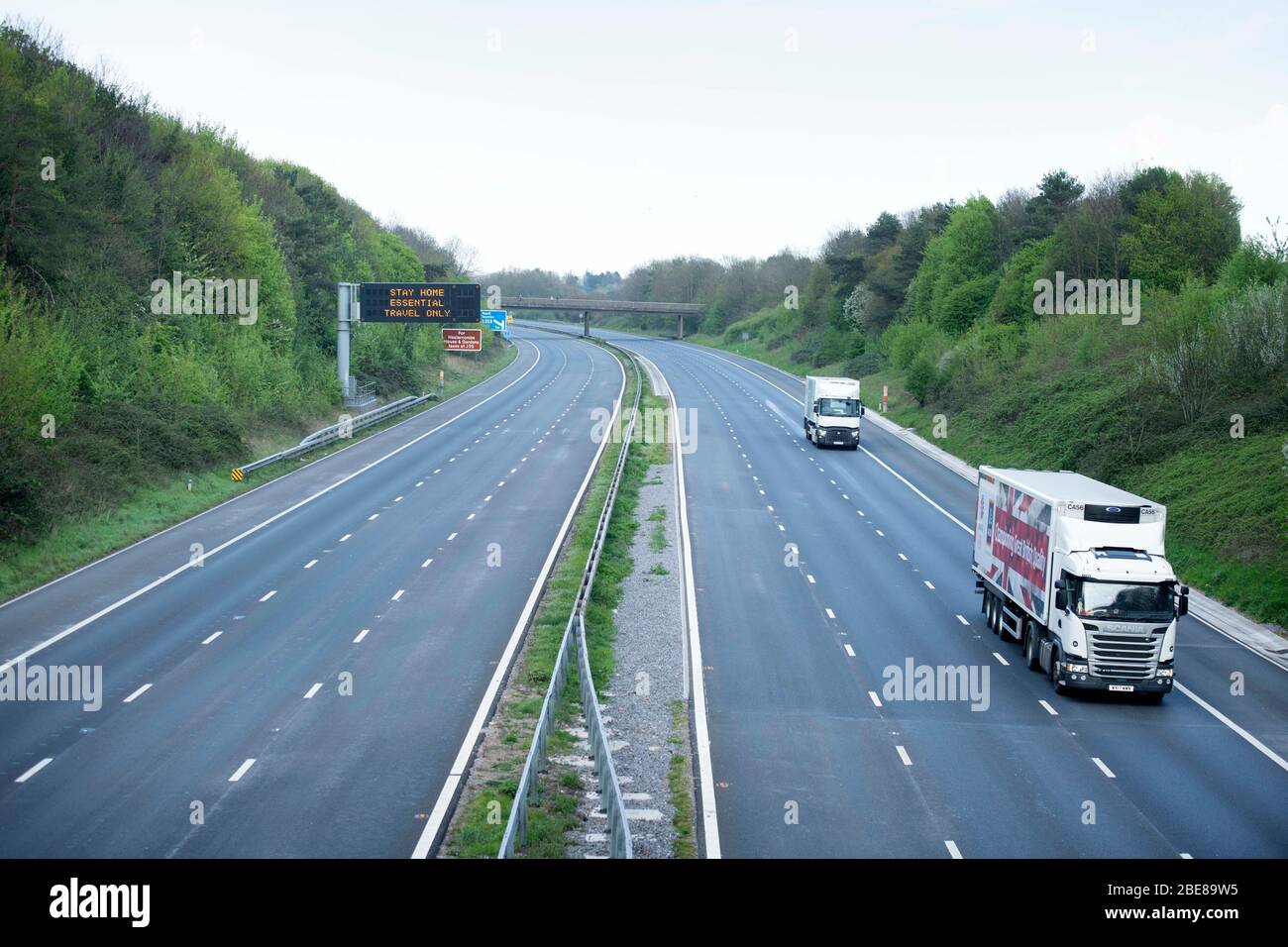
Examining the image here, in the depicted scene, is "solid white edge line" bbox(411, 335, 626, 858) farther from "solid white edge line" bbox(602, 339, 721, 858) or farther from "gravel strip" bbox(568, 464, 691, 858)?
"solid white edge line" bbox(602, 339, 721, 858)

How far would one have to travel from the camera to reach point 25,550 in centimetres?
3203

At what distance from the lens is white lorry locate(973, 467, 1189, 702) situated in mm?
22594

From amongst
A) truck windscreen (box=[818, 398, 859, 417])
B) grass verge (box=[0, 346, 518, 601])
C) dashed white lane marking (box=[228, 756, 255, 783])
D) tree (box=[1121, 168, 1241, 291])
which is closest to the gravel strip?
dashed white lane marking (box=[228, 756, 255, 783])

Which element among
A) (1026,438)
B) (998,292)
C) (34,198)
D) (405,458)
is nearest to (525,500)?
(405,458)

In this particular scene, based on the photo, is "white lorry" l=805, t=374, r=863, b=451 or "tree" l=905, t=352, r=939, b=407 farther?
"tree" l=905, t=352, r=939, b=407

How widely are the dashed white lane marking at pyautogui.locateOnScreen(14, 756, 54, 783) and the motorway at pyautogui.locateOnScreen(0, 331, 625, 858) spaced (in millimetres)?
49

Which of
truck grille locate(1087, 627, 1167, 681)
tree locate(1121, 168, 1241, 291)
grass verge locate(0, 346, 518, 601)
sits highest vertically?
tree locate(1121, 168, 1241, 291)

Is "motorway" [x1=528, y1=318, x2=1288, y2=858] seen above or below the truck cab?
below

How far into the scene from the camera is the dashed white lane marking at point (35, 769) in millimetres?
17547

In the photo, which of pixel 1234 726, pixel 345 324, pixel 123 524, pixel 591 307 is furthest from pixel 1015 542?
pixel 591 307

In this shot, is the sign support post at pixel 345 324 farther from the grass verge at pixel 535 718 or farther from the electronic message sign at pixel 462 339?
the grass verge at pixel 535 718

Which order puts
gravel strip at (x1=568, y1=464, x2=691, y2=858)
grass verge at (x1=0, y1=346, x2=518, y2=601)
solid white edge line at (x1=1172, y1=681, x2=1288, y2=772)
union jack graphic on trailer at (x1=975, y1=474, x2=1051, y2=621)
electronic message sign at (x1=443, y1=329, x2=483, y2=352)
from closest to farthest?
gravel strip at (x1=568, y1=464, x2=691, y2=858) < solid white edge line at (x1=1172, y1=681, x2=1288, y2=772) < union jack graphic on trailer at (x1=975, y1=474, x2=1051, y2=621) < grass verge at (x1=0, y1=346, x2=518, y2=601) < electronic message sign at (x1=443, y1=329, x2=483, y2=352)

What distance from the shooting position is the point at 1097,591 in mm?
22625
